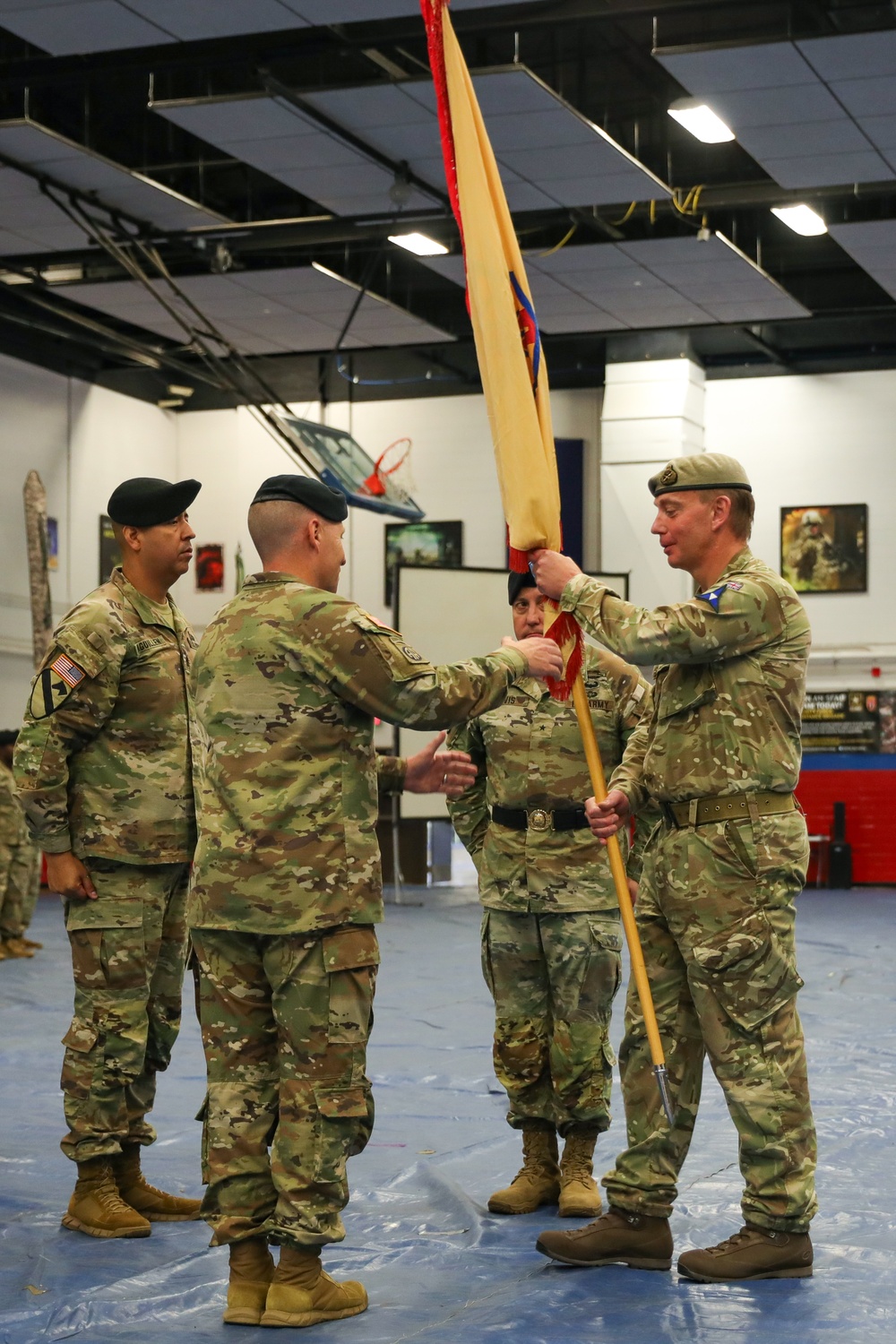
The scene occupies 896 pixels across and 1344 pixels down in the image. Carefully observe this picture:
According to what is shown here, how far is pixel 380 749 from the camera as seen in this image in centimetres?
1396

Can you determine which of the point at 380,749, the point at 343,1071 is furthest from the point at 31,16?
the point at 380,749

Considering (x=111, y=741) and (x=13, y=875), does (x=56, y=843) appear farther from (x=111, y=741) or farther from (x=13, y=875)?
(x=13, y=875)

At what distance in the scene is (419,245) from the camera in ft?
37.3

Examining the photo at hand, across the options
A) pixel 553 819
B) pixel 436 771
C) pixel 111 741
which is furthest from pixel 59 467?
pixel 436 771

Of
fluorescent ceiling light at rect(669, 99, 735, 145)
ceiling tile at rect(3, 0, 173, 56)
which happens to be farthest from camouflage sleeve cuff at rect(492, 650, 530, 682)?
fluorescent ceiling light at rect(669, 99, 735, 145)

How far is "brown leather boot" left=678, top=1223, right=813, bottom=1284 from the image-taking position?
330 cm

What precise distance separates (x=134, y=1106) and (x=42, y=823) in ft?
→ 2.52

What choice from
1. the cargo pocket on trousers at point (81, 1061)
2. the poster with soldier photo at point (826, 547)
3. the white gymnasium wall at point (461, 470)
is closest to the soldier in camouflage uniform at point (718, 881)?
the cargo pocket on trousers at point (81, 1061)

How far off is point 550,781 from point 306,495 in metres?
1.15

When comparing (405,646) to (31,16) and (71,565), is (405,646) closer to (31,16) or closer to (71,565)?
(31,16)

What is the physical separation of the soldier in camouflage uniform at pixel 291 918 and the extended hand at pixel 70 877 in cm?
66

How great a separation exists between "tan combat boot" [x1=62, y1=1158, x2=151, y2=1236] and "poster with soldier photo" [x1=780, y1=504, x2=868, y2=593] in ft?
38.1

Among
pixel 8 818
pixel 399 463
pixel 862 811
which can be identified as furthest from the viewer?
pixel 399 463

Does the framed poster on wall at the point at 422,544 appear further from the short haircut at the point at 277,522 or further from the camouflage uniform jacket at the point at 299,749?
the camouflage uniform jacket at the point at 299,749
